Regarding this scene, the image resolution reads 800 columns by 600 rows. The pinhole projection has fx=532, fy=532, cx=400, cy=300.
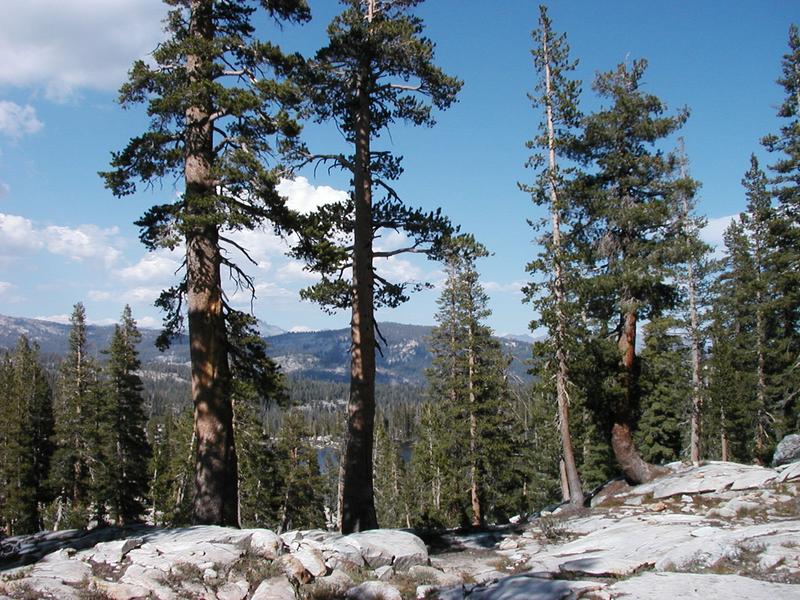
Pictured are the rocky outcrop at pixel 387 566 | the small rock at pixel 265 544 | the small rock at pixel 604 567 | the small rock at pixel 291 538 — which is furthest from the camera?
the small rock at pixel 291 538

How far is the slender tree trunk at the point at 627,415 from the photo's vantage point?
15.2 m

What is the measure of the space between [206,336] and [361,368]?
3.18m

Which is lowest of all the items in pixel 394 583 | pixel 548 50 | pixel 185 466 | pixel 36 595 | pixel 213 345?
pixel 185 466

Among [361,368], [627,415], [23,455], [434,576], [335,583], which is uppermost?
[361,368]

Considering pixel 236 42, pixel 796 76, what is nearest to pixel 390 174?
pixel 236 42

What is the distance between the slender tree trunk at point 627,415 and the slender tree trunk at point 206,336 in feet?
35.8

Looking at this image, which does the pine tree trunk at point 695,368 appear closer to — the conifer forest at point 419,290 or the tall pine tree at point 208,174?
the conifer forest at point 419,290

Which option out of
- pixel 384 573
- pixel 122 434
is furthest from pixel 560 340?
pixel 122 434

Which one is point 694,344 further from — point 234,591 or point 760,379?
point 234,591

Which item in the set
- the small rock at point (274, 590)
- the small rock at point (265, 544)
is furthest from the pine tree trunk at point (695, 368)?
the small rock at point (274, 590)

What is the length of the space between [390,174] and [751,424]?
27418 mm

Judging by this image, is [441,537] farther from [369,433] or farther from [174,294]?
[174,294]

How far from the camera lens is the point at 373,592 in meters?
6.43

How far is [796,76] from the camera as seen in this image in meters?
19.6
